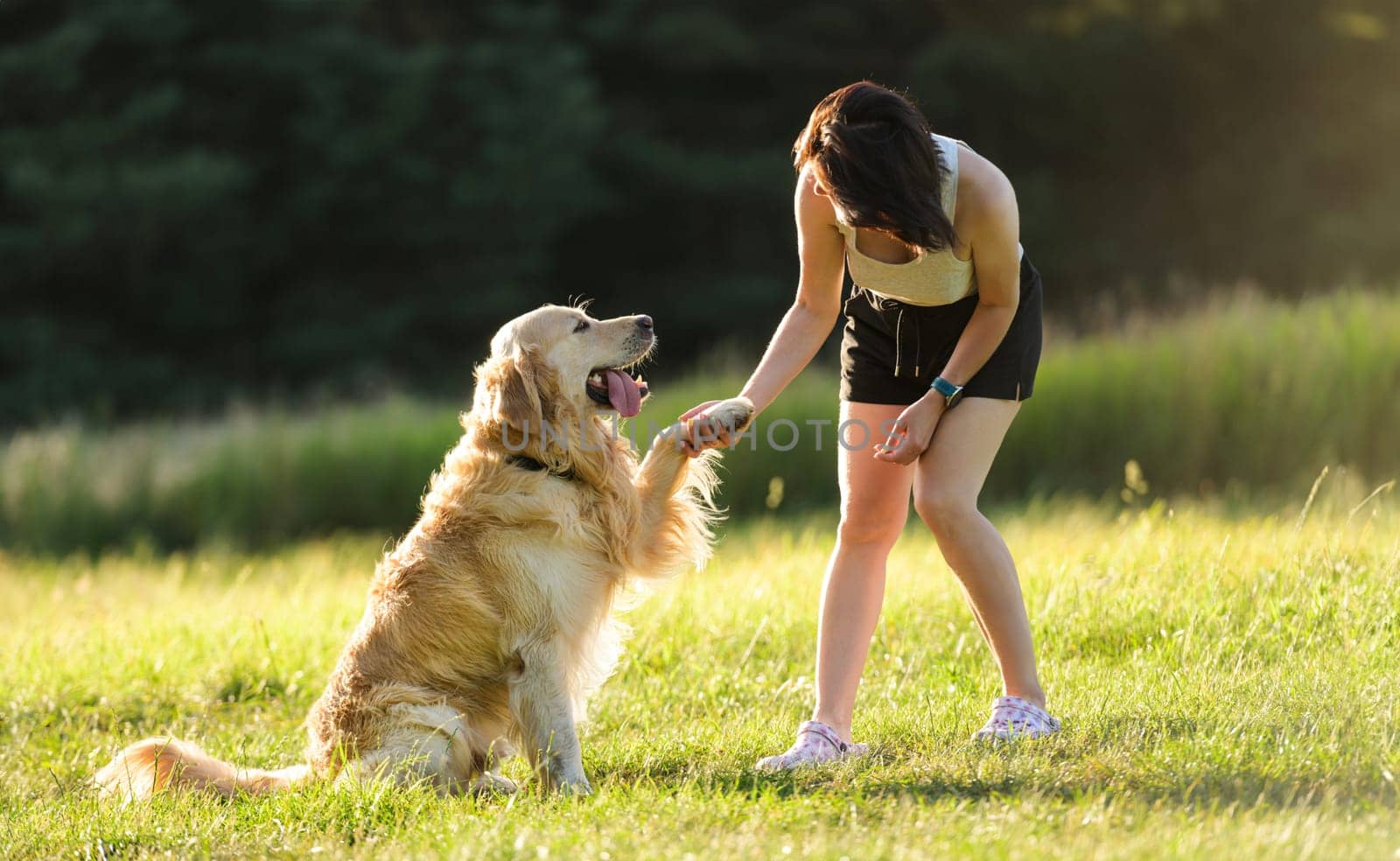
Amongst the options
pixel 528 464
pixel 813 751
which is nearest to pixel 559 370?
pixel 528 464

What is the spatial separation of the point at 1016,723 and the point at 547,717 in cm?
139

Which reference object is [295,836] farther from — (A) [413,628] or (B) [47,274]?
(B) [47,274]

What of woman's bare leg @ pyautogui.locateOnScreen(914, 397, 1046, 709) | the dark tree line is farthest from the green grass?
the dark tree line

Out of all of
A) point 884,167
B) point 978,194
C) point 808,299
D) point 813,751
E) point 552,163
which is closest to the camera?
point 884,167

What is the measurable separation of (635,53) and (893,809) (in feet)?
70.3

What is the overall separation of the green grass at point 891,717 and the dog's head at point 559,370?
3.73 feet

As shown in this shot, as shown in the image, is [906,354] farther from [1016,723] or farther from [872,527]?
[1016,723]

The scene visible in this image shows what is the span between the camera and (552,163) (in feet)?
70.9

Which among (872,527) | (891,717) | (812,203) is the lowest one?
(891,717)

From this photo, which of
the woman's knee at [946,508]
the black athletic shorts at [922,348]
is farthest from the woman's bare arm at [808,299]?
the woman's knee at [946,508]

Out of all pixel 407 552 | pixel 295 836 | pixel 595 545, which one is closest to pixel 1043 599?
pixel 595 545

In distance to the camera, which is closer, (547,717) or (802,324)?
(547,717)

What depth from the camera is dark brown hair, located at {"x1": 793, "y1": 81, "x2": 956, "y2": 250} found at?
371cm

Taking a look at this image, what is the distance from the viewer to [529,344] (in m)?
4.51
